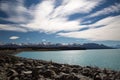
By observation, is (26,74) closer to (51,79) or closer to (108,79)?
(51,79)

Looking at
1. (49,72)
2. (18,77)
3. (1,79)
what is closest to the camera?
(1,79)

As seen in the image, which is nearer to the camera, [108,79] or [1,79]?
[1,79]

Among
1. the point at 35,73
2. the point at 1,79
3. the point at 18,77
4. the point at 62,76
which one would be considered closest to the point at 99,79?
the point at 62,76

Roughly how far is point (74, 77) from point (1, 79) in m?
4.23

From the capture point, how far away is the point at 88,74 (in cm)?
1285

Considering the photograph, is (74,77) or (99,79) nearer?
(74,77)

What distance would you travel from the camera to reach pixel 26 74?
1115cm

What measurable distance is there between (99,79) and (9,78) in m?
5.62

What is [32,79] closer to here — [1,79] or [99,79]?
[1,79]

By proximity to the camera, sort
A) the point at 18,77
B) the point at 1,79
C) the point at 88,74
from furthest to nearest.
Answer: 1. the point at 88,74
2. the point at 18,77
3. the point at 1,79

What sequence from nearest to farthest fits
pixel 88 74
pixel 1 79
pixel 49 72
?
1. pixel 1 79
2. pixel 49 72
3. pixel 88 74

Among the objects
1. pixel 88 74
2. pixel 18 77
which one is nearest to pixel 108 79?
pixel 88 74

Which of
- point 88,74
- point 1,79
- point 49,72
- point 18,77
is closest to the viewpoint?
point 1,79

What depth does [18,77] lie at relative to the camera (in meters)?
10.7
